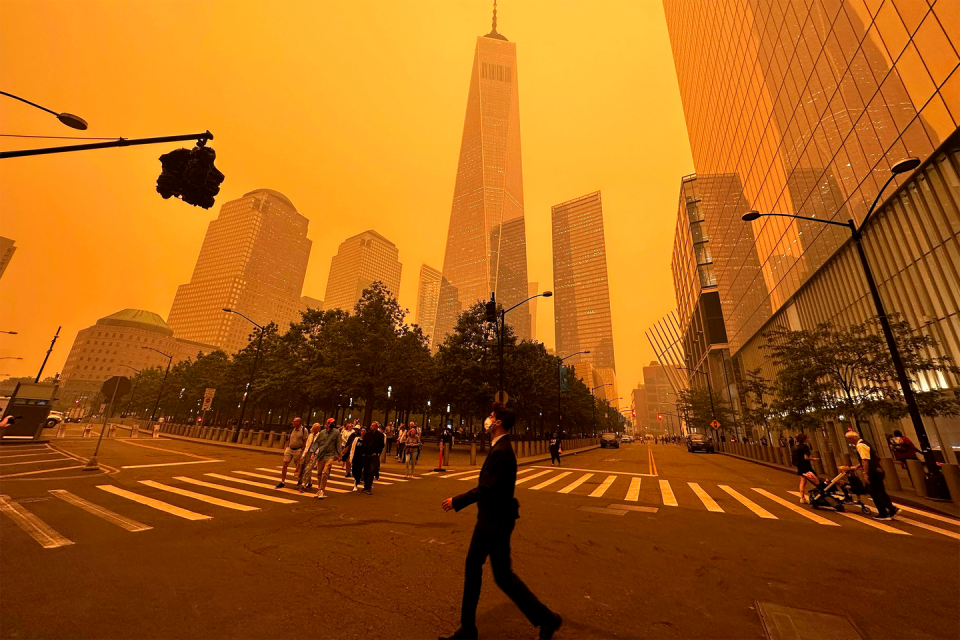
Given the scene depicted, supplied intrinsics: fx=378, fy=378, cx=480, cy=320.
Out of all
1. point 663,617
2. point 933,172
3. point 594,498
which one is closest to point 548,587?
point 663,617

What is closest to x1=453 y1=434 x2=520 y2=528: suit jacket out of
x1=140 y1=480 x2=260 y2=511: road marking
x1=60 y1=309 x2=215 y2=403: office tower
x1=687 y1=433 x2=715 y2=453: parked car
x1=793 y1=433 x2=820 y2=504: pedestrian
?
x1=140 y1=480 x2=260 y2=511: road marking

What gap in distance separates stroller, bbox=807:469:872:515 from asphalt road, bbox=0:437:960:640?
85 cm

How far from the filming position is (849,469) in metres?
9.74

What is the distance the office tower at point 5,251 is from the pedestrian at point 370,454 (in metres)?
140

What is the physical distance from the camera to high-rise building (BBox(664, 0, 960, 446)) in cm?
1716

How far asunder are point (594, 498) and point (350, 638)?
948 cm

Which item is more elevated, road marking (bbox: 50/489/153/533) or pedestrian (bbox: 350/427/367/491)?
pedestrian (bbox: 350/427/367/491)

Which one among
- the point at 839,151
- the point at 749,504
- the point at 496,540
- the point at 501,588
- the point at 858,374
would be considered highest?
the point at 839,151

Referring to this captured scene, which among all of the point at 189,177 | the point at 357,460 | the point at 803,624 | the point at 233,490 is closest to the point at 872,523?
the point at 803,624

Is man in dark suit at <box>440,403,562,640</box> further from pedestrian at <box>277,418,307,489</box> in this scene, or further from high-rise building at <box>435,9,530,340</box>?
high-rise building at <box>435,9,530,340</box>

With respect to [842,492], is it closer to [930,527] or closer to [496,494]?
[930,527]

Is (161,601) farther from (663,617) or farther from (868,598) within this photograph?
(868,598)

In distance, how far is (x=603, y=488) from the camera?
13.4 metres

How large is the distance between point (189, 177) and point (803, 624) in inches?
454
